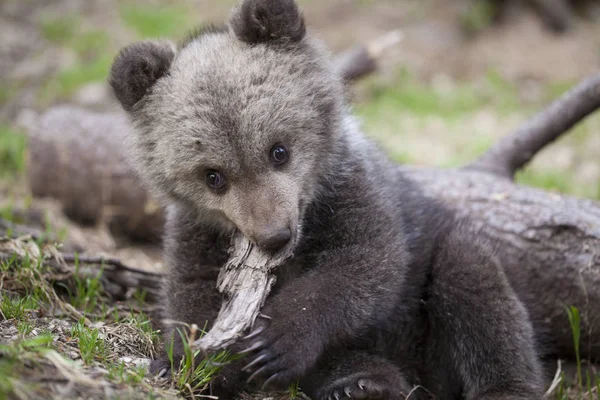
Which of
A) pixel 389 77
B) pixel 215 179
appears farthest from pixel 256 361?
pixel 389 77

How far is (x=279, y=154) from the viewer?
393cm

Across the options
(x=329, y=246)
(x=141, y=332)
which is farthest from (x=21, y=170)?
(x=329, y=246)

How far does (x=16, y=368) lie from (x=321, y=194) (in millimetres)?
2096

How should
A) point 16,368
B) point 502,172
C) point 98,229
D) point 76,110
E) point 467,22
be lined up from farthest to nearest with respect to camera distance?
point 467,22
point 76,110
point 98,229
point 502,172
point 16,368

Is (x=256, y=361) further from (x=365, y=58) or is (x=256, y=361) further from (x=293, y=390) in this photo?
(x=365, y=58)

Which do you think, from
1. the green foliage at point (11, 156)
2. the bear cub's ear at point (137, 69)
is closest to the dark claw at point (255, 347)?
the bear cub's ear at point (137, 69)

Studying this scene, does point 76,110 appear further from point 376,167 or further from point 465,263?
point 465,263

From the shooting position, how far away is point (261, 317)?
12.0ft

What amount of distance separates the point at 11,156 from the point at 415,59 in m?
6.75

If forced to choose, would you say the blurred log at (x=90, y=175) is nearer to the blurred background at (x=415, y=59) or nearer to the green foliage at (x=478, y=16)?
the blurred background at (x=415, y=59)

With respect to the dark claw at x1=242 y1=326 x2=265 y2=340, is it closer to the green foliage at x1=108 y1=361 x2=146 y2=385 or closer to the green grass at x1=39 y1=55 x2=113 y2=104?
the green foliage at x1=108 y1=361 x2=146 y2=385

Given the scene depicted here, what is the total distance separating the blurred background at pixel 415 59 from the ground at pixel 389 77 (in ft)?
0.08

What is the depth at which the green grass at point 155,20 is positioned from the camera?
1186 centimetres

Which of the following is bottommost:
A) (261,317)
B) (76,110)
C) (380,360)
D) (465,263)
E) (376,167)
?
(380,360)
